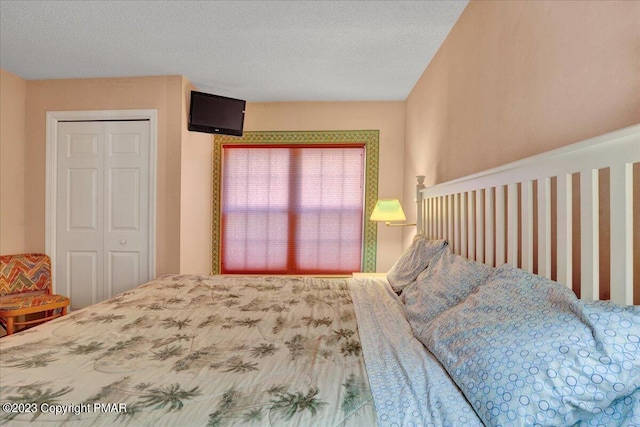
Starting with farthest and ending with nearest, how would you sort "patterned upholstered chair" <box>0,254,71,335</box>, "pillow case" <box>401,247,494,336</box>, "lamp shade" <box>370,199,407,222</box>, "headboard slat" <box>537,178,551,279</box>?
"lamp shade" <box>370,199,407,222</box> → "patterned upholstered chair" <box>0,254,71,335</box> → "pillow case" <box>401,247,494,336</box> → "headboard slat" <box>537,178,551,279</box>

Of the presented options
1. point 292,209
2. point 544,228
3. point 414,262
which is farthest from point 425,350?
point 292,209

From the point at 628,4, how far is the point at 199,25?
2215 mm

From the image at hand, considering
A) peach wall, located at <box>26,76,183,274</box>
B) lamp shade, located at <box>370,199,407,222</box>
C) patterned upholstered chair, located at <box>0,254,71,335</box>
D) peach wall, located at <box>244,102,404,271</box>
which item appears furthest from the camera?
peach wall, located at <box>244,102,404,271</box>

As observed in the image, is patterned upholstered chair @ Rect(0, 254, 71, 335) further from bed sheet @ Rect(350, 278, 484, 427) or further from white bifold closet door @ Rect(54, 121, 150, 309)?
bed sheet @ Rect(350, 278, 484, 427)

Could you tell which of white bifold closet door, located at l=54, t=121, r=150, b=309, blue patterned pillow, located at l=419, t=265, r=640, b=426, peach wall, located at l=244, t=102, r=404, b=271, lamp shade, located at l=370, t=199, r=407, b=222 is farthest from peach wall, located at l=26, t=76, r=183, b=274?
blue patterned pillow, located at l=419, t=265, r=640, b=426

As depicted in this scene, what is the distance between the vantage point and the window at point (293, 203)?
3.49 metres

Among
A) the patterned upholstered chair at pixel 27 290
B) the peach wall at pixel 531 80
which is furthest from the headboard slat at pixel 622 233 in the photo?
the patterned upholstered chair at pixel 27 290

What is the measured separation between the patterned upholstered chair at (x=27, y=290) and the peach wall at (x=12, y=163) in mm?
331

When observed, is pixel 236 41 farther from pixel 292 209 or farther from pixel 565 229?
pixel 565 229

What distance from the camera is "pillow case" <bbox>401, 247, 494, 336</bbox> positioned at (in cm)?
123

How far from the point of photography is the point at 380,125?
3449mm

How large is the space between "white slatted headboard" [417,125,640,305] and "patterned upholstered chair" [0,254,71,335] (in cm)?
310

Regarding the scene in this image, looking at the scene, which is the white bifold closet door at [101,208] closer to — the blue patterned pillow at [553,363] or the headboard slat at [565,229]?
the blue patterned pillow at [553,363]

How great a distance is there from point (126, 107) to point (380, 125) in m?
2.57
